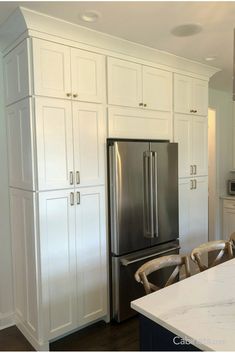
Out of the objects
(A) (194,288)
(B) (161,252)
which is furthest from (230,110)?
(A) (194,288)

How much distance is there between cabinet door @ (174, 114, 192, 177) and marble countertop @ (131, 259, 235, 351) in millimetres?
1863

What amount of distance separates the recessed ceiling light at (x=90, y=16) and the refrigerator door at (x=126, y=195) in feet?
3.22

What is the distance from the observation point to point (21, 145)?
2.37 metres

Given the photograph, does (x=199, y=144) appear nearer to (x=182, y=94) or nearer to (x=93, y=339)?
(x=182, y=94)

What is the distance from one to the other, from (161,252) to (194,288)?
1508 mm

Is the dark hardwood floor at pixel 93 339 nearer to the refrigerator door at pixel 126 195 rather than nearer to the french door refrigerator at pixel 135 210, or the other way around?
the french door refrigerator at pixel 135 210

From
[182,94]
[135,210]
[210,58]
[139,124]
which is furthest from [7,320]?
[210,58]

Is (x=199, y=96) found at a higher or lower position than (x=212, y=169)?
higher

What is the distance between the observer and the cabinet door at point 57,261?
2.28m

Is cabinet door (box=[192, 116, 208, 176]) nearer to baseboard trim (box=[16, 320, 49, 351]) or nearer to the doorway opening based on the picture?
the doorway opening

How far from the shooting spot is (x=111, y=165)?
8.64 ft

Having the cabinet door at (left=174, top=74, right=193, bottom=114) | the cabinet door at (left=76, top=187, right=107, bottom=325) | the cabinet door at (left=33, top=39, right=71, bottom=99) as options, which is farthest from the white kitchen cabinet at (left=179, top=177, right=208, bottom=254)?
the cabinet door at (left=33, top=39, right=71, bottom=99)

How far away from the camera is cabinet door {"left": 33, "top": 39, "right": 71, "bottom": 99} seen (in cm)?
217

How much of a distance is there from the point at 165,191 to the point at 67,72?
1.52 meters
